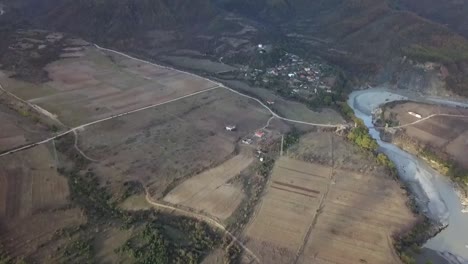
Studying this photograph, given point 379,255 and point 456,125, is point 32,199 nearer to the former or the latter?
point 379,255

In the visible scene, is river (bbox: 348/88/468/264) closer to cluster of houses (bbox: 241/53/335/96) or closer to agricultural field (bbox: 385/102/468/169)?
agricultural field (bbox: 385/102/468/169)

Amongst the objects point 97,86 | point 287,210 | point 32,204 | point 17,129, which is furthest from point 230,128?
point 32,204

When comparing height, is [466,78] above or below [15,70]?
above

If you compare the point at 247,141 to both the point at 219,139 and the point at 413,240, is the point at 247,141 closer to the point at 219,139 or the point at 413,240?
the point at 219,139

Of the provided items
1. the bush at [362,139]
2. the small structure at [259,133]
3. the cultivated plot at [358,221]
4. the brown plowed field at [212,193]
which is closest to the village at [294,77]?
the bush at [362,139]

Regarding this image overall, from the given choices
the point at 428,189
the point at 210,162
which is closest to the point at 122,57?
the point at 210,162

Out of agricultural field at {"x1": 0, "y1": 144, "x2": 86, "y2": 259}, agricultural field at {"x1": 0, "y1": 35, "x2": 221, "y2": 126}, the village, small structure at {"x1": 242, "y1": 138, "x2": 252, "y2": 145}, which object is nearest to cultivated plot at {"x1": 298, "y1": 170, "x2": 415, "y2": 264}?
small structure at {"x1": 242, "y1": 138, "x2": 252, "y2": 145}
